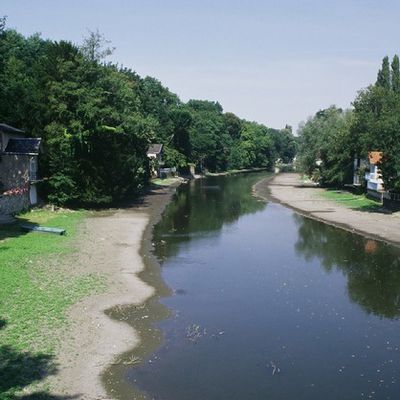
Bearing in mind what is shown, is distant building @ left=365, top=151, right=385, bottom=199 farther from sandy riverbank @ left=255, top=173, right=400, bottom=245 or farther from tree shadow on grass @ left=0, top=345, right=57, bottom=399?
tree shadow on grass @ left=0, top=345, right=57, bottom=399

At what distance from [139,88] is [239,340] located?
281 ft

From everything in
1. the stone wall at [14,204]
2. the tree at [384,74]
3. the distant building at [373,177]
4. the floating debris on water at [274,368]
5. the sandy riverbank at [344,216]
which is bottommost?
the floating debris on water at [274,368]

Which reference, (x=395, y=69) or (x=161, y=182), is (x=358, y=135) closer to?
(x=395, y=69)

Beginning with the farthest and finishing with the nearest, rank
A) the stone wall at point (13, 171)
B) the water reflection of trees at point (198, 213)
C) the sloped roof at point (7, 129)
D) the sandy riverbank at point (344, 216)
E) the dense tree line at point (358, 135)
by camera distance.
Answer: the dense tree line at point (358, 135), the sandy riverbank at point (344, 216), the stone wall at point (13, 171), the sloped roof at point (7, 129), the water reflection of trees at point (198, 213)

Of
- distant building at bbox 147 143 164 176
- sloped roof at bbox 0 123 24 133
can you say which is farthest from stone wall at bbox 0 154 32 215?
distant building at bbox 147 143 164 176

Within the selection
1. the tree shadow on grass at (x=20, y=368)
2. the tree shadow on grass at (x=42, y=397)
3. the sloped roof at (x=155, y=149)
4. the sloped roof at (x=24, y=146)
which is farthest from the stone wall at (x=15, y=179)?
the sloped roof at (x=155, y=149)

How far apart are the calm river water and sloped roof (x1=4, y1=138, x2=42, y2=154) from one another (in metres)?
15.2

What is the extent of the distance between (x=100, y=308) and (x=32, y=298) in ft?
10.2

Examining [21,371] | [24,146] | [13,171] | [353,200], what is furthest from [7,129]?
[353,200]

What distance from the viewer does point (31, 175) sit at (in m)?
47.8

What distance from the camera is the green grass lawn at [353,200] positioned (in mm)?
61659

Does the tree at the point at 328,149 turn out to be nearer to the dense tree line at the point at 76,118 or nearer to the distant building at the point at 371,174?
the distant building at the point at 371,174

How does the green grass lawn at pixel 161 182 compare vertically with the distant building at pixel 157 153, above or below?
below

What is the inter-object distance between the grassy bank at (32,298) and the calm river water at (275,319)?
337cm
